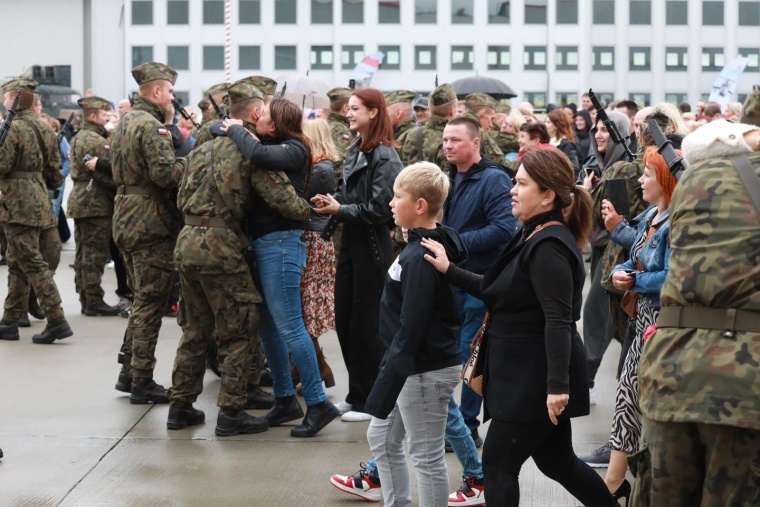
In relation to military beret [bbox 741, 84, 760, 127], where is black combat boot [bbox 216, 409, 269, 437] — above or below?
below

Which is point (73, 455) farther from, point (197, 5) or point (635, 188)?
point (197, 5)

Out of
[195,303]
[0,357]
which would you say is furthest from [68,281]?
[195,303]

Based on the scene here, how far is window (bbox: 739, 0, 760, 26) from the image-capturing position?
6488cm

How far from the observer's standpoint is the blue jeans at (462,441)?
523cm

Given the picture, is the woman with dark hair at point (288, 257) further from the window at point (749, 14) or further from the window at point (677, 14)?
the window at point (749, 14)

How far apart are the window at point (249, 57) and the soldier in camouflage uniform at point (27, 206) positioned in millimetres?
57587

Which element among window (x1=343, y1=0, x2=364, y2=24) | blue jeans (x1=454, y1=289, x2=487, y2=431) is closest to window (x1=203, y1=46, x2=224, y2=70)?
window (x1=343, y1=0, x2=364, y2=24)

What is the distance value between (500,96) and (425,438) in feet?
52.1

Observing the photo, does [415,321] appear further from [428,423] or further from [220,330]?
[220,330]

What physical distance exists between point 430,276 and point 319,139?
9.44 feet

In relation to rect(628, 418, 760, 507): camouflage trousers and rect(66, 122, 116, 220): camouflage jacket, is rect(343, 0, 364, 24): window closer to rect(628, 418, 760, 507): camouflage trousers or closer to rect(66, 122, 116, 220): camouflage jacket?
rect(66, 122, 116, 220): camouflage jacket

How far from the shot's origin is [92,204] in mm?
11141

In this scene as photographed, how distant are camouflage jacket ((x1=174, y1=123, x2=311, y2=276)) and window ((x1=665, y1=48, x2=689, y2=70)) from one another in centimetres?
6203

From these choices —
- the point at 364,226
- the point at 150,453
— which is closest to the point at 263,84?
the point at 364,226
